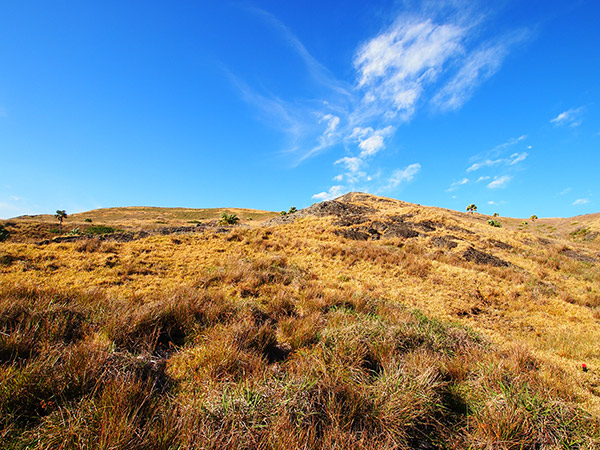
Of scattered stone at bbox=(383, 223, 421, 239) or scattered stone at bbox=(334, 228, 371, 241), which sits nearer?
scattered stone at bbox=(334, 228, 371, 241)

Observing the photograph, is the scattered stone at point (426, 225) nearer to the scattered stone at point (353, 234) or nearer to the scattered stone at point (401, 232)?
the scattered stone at point (401, 232)

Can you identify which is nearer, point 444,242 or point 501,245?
point 444,242

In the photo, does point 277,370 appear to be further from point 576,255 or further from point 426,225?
point 576,255

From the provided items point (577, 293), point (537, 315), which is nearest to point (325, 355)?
point (537, 315)

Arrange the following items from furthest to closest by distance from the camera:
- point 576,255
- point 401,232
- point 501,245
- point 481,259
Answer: point 401,232
point 501,245
point 576,255
point 481,259

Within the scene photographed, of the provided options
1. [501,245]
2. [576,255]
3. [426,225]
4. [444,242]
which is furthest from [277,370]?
[576,255]

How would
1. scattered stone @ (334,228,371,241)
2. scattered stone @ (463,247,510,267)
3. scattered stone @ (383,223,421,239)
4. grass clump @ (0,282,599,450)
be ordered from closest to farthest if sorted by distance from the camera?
grass clump @ (0,282,599,450) < scattered stone @ (463,247,510,267) < scattered stone @ (334,228,371,241) < scattered stone @ (383,223,421,239)

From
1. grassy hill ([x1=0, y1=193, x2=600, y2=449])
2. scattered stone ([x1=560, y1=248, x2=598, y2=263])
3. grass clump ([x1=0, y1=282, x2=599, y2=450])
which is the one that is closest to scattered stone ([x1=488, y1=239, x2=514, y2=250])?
scattered stone ([x1=560, y1=248, x2=598, y2=263])

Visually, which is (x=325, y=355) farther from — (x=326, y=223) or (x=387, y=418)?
(x=326, y=223)

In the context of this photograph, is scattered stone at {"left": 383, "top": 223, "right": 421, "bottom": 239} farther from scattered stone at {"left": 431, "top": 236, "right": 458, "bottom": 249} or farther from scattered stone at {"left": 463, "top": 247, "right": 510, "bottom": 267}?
scattered stone at {"left": 463, "top": 247, "right": 510, "bottom": 267}

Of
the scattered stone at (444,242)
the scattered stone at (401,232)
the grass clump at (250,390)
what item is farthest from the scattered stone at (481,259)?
the grass clump at (250,390)

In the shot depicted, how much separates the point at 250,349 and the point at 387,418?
2.25 metres

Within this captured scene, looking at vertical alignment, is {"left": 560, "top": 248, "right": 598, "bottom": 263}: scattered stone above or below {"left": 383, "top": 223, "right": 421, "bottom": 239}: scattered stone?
below

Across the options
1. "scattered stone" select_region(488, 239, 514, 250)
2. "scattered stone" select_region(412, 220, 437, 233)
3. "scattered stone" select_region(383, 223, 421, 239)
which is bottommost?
"scattered stone" select_region(488, 239, 514, 250)
